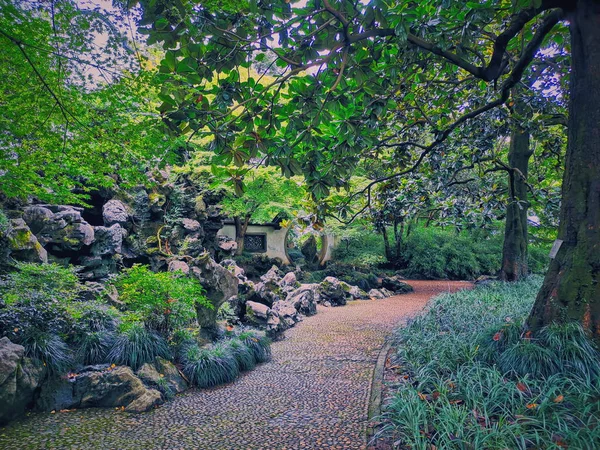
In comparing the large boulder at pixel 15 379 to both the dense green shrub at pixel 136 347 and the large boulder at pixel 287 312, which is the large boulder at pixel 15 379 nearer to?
the dense green shrub at pixel 136 347

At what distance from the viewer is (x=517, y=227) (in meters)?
9.21

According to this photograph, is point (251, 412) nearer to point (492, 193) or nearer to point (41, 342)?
point (41, 342)

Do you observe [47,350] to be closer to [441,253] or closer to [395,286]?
[395,286]

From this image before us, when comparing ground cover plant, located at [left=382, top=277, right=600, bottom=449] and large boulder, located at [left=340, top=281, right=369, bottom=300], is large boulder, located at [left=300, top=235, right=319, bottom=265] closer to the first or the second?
large boulder, located at [left=340, top=281, right=369, bottom=300]

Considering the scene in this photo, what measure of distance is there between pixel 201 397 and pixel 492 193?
5152 millimetres

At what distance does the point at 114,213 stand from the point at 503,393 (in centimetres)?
927

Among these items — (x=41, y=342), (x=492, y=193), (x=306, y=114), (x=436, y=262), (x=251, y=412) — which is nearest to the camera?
(x=306, y=114)

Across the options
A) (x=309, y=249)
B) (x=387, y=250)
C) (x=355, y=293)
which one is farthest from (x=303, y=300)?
(x=387, y=250)

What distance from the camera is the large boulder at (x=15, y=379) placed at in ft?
11.3

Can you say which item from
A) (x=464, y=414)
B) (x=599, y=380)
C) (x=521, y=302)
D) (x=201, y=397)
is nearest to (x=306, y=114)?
(x=464, y=414)

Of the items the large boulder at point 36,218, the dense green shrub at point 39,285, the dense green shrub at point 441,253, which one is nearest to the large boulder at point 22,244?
the dense green shrub at point 39,285

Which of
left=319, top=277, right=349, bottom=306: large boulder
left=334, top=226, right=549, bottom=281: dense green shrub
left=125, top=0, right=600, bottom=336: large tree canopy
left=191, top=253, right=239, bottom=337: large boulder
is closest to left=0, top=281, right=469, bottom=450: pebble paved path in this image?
left=191, top=253, right=239, bottom=337: large boulder

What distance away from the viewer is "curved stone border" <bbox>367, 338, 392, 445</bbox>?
3.13 metres

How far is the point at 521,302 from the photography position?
20.1 feet
